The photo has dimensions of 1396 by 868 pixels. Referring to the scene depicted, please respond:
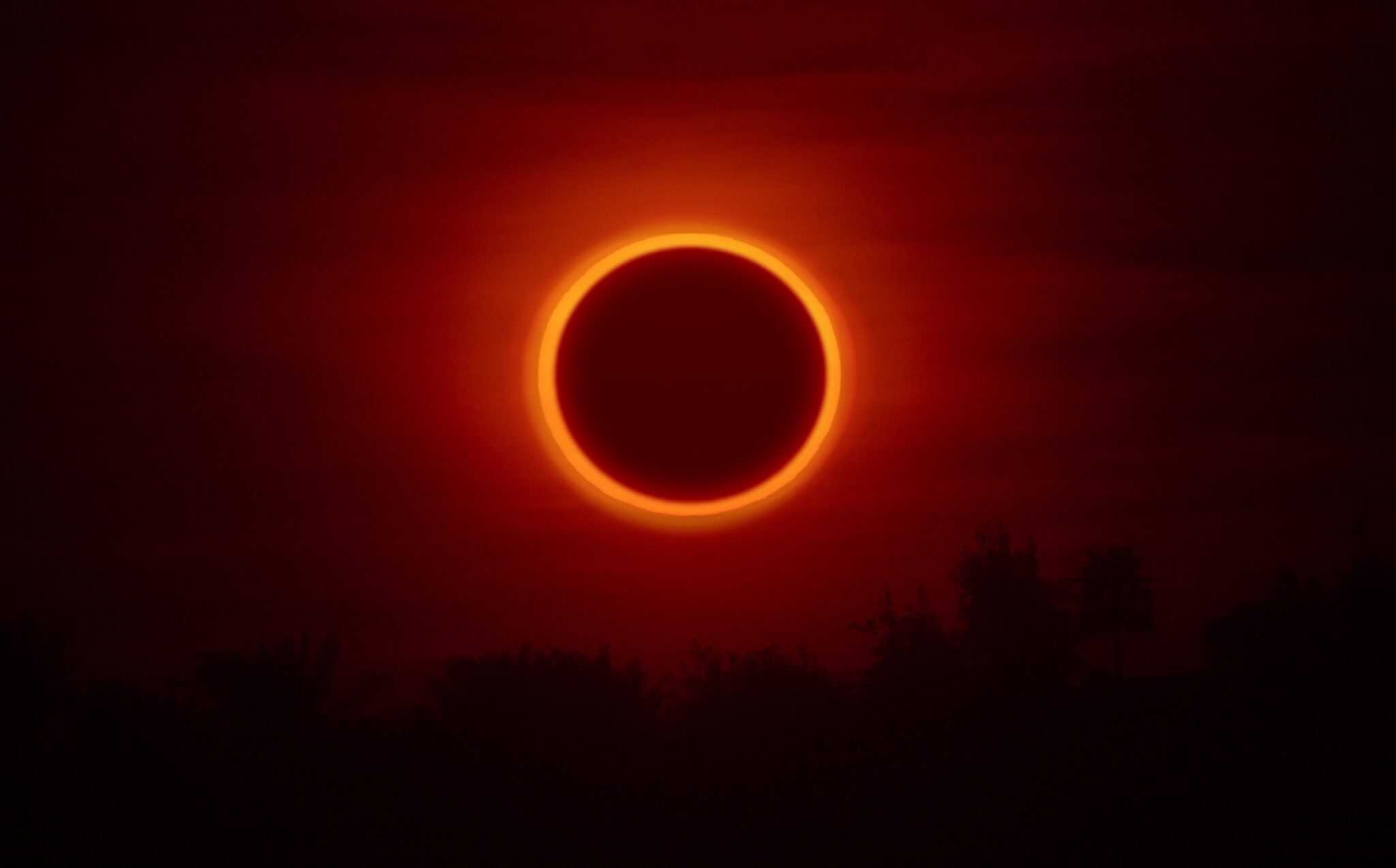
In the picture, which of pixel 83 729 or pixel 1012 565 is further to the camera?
pixel 1012 565

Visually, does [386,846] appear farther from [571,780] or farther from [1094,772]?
[1094,772]

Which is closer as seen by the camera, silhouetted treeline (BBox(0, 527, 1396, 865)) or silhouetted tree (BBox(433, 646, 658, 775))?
silhouetted treeline (BBox(0, 527, 1396, 865))

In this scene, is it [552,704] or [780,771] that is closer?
[780,771]

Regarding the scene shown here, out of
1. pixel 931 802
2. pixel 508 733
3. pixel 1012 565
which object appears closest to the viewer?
pixel 931 802

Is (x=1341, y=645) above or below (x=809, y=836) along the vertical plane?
above

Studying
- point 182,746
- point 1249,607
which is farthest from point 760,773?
point 1249,607

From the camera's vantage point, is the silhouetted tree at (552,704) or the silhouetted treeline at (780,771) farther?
the silhouetted tree at (552,704)

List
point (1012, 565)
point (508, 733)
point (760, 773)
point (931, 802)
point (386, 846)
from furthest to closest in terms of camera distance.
→ point (1012, 565) < point (508, 733) < point (760, 773) < point (931, 802) < point (386, 846)

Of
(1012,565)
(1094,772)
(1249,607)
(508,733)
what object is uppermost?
(1012,565)
